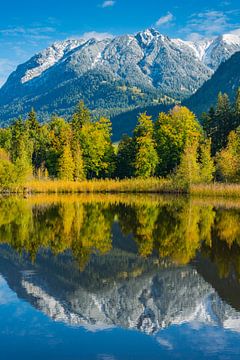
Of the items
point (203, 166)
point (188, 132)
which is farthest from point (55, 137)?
point (203, 166)

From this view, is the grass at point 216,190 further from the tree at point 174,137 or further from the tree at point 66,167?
the tree at point 66,167

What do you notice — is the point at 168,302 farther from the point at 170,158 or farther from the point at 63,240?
the point at 170,158

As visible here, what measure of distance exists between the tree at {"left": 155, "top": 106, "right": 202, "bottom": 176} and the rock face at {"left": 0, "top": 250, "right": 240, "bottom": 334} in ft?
203

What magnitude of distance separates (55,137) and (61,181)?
18.1 m

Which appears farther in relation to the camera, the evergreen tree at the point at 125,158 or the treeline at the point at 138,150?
the evergreen tree at the point at 125,158

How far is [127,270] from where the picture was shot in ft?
55.0

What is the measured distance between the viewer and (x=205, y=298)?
43.5ft

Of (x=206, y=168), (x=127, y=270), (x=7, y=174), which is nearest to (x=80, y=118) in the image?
(x=7, y=174)

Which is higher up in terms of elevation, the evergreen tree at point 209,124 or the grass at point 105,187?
the evergreen tree at point 209,124

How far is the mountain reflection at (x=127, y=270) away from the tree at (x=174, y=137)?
163 feet

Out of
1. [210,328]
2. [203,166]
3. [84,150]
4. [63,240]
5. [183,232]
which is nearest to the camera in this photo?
[210,328]

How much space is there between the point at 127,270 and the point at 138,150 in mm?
63850

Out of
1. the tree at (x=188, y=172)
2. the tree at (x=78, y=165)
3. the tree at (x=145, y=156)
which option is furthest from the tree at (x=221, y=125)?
the tree at (x=78, y=165)

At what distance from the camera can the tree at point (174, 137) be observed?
7919cm
